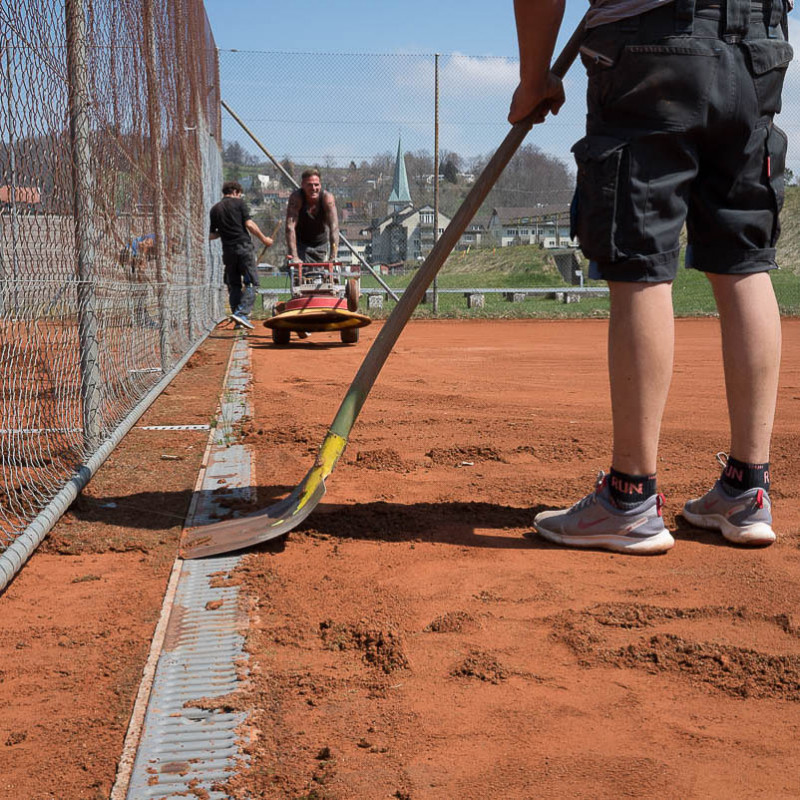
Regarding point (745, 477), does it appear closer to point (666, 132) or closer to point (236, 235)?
point (666, 132)

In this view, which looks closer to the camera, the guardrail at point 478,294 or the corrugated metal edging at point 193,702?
the corrugated metal edging at point 193,702

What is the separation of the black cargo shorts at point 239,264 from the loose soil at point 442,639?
842cm

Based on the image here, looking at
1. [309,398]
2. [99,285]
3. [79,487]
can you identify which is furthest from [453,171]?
[79,487]

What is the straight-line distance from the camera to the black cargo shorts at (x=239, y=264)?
40.2ft

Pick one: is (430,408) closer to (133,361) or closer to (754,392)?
(133,361)

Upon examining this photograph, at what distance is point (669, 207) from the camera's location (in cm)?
261

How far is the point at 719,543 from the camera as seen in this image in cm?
281

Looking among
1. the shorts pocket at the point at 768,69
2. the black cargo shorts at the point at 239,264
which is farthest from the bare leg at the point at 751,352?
the black cargo shorts at the point at 239,264

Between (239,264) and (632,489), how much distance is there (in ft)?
33.4

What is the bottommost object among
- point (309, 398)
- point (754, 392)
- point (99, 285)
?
point (309, 398)

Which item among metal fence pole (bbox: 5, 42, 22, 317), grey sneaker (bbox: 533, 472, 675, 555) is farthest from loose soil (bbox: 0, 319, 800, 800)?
metal fence pole (bbox: 5, 42, 22, 317)

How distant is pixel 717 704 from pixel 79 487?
7.09ft

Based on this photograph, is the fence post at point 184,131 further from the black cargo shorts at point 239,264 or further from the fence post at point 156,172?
the black cargo shorts at point 239,264

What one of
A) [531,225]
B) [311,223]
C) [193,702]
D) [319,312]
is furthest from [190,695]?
[531,225]
